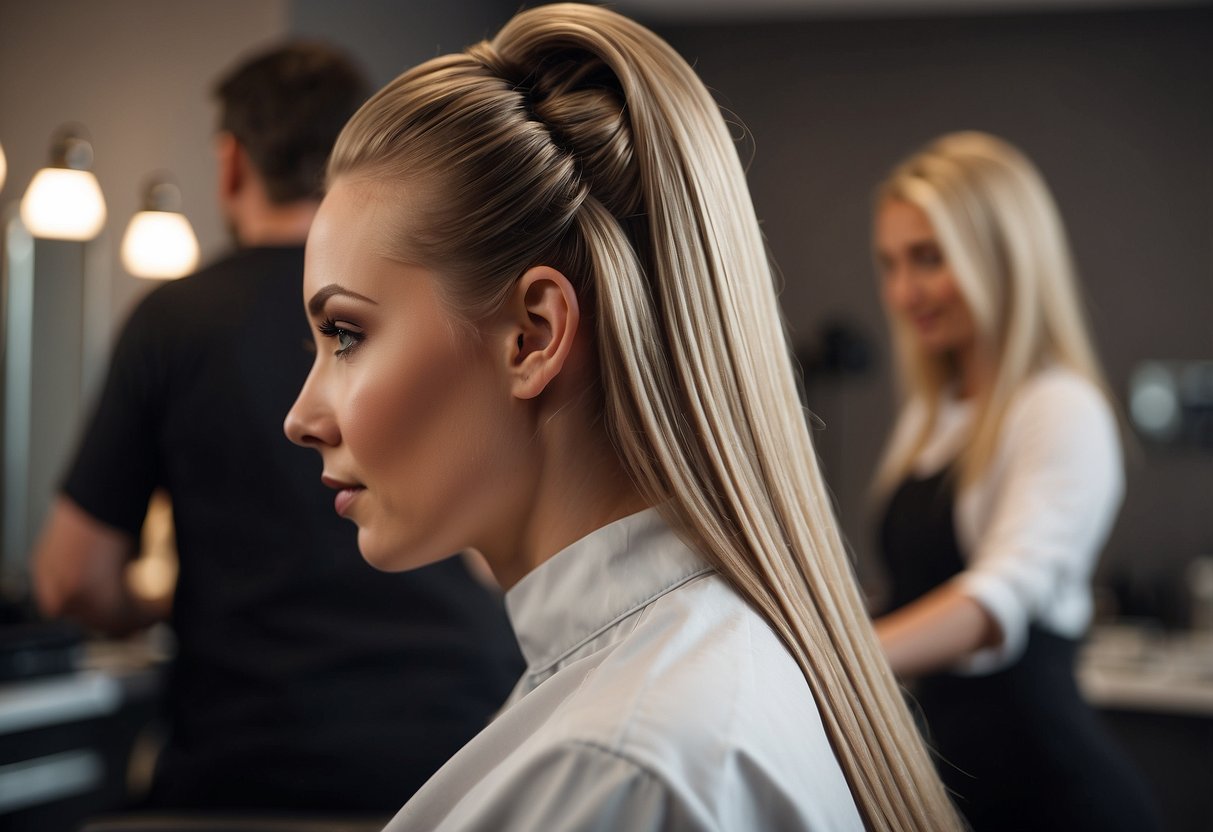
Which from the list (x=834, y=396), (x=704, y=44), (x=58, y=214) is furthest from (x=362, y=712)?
(x=704, y=44)

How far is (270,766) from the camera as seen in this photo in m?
1.65

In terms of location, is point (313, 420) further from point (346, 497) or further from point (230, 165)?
point (230, 165)

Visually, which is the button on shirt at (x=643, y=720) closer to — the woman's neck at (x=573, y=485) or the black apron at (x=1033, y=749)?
the woman's neck at (x=573, y=485)

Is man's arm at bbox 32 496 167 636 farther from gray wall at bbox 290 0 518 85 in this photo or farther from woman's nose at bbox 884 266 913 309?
gray wall at bbox 290 0 518 85

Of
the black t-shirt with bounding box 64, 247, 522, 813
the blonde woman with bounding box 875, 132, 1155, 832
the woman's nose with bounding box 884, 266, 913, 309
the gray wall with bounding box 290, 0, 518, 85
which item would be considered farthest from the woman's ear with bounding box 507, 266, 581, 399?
the gray wall with bounding box 290, 0, 518, 85

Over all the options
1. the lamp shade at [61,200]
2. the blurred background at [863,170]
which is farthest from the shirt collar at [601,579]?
the blurred background at [863,170]

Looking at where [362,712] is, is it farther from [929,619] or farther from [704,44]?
[704,44]

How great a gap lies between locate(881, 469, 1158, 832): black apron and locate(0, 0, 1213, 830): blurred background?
1.65 metres

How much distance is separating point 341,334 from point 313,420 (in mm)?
75

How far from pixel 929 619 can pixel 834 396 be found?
3.67 m

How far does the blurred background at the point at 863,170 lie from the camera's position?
12.7 feet

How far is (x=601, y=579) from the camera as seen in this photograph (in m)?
0.88

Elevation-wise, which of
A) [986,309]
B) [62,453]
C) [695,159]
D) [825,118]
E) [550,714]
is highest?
[825,118]

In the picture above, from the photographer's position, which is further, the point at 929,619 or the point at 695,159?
the point at 929,619
